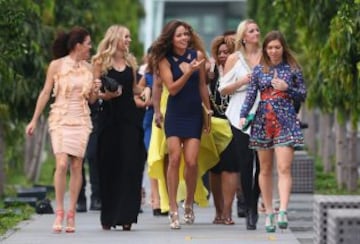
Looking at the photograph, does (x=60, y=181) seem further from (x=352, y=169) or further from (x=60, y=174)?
(x=352, y=169)

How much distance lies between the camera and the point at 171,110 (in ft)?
47.9

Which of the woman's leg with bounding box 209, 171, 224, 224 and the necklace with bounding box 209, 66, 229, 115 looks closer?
the woman's leg with bounding box 209, 171, 224, 224

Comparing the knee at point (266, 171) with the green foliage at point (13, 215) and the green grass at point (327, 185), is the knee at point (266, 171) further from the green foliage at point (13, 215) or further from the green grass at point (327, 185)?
the green grass at point (327, 185)

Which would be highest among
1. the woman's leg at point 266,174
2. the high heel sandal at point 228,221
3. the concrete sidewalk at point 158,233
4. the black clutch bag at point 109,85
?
the black clutch bag at point 109,85

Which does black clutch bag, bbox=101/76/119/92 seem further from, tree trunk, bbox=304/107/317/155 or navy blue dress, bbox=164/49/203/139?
tree trunk, bbox=304/107/317/155

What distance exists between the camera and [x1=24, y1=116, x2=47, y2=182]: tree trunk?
81.5ft

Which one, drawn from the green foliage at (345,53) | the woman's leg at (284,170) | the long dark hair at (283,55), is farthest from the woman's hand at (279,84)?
the green foliage at (345,53)

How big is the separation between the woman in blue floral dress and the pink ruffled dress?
1.52 meters

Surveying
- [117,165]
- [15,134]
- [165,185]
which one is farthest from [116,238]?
[15,134]

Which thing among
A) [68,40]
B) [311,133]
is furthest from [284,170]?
[311,133]

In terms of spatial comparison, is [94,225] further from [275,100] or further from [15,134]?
[15,134]

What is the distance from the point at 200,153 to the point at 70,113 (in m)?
1.70

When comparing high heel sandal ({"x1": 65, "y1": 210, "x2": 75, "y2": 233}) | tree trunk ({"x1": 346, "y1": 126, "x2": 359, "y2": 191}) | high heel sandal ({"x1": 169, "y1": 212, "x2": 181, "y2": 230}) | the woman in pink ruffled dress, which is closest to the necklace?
high heel sandal ({"x1": 169, "y1": 212, "x2": 181, "y2": 230})

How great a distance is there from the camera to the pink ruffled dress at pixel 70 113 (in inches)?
560
